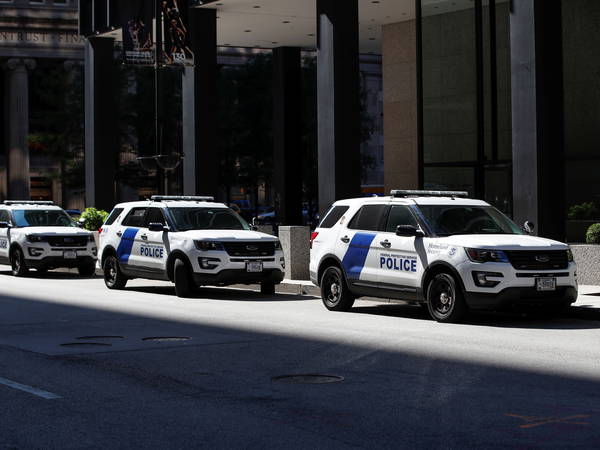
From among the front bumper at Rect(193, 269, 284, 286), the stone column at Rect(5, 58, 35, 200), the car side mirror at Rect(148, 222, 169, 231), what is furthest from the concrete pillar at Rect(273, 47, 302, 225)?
the stone column at Rect(5, 58, 35, 200)

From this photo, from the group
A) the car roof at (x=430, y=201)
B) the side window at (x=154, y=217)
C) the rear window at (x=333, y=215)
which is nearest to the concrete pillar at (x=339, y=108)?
the side window at (x=154, y=217)

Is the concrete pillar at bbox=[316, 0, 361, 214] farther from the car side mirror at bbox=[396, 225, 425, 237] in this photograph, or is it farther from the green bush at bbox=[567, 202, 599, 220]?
the car side mirror at bbox=[396, 225, 425, 237]

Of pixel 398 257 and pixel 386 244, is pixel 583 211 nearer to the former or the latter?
pixel 386 244

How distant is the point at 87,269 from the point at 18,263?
1700mm

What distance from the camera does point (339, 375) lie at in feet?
34.9

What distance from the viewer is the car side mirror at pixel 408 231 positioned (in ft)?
53.1

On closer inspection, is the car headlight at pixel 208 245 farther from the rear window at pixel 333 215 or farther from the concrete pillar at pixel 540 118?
the concrete pillar at pixel 540 118

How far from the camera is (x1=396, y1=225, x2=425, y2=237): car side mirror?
16188 mm

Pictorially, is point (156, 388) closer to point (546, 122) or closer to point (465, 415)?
point (465, 415)

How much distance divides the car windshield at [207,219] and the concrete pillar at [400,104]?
40.7 ft

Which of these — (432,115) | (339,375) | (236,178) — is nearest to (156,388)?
(339,375)

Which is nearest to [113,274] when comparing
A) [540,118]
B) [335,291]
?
[335,291]

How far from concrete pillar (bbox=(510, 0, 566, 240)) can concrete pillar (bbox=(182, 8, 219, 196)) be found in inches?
530

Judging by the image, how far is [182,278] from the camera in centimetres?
2081
